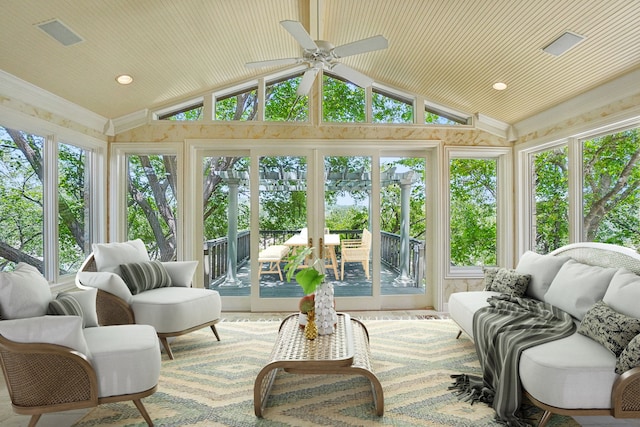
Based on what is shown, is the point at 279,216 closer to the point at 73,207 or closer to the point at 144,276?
the point at 144,276

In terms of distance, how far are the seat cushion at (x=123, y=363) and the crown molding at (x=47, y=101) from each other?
230 centimetres

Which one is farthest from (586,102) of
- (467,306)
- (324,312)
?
(324,312)

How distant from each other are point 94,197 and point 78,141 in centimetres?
68

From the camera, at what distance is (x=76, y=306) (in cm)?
238

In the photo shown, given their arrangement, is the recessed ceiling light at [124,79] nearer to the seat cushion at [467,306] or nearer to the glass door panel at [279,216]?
the glass door panel at [279,216]

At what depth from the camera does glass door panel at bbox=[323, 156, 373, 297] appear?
189 inches

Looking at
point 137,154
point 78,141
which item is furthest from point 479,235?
point 78,141

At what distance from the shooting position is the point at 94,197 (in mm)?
4457

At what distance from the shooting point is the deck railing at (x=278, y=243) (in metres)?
4.79

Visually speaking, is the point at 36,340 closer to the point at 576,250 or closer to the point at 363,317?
the point at 363,317

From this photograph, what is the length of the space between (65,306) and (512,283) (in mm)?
3397

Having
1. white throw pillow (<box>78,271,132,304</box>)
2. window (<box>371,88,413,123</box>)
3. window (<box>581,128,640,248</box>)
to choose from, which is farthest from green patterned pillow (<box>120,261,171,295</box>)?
window (<box>581,128,640,248</box>)

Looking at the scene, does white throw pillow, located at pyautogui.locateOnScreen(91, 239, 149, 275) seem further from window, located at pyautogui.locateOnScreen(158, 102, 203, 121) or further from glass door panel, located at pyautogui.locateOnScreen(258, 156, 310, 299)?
window, located at pyautogui.locateOnScreen(158, 102, 203, 121)

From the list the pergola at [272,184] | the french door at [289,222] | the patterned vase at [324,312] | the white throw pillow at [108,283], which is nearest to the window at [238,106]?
the french door at [289,222]
